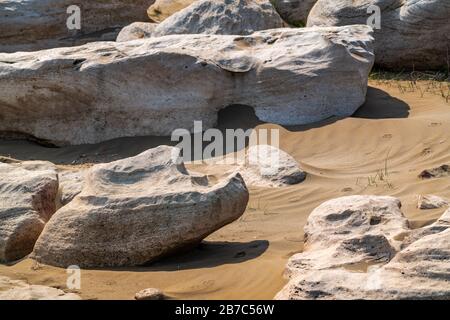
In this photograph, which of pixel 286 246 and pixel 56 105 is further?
pixel 56 105

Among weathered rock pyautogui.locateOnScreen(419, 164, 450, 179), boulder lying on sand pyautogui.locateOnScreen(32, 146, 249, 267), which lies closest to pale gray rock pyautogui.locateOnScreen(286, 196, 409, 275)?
boulder lying on sand pyautogui.locateOnScreen(32, 146, 249, 267)

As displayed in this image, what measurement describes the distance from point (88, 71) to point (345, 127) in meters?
2.57

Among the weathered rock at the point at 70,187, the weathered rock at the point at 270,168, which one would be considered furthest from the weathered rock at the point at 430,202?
the weathered rock at the point at 70,187

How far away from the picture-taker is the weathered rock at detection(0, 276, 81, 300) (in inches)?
208

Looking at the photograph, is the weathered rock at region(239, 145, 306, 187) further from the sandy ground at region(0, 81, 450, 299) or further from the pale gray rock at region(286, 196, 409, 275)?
the pale gray rock at region(286, 196, 409, 275)

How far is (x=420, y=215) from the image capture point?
614 cm

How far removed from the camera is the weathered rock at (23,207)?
6.32 m

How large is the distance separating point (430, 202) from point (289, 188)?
1.46 m

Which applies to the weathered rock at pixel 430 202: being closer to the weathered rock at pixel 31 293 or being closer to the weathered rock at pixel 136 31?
the weathered rock at pixel 31 293

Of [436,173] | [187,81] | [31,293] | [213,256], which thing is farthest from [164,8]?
[31,293]

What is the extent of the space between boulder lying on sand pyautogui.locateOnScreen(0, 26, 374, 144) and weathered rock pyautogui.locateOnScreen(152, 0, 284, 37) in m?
1.39

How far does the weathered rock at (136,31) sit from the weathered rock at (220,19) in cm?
54
